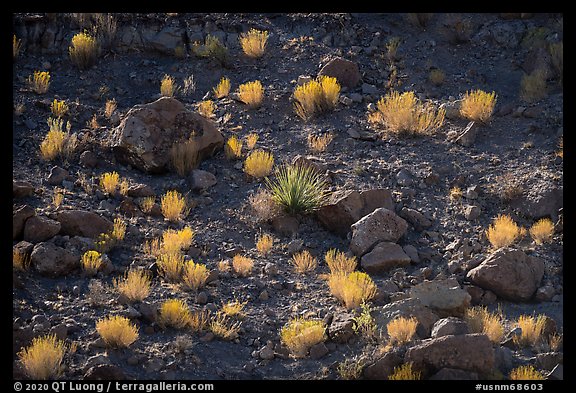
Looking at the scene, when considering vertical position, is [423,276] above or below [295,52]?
below

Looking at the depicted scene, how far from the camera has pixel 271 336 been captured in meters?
9.15

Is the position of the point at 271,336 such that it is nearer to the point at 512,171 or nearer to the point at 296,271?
the point at 296,271

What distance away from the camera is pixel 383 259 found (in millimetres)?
10391

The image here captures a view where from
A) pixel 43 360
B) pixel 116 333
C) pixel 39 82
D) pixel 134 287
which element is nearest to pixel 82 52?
pixel 39 82

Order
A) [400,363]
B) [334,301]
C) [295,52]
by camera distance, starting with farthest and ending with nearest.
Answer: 1. [295,52]
2. [334,301]
3. [400,363]

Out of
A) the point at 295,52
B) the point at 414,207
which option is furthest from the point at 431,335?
the point at 295,52

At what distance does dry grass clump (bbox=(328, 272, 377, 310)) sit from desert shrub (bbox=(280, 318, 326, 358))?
0.69 m

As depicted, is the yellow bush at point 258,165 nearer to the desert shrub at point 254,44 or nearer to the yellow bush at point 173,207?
the yellow bush at point 173,207

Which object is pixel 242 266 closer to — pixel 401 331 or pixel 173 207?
pixel 173 207

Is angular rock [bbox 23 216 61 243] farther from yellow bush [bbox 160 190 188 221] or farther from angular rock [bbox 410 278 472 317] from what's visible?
angular rock [bbox 410 278 472 317]

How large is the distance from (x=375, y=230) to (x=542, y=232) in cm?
245

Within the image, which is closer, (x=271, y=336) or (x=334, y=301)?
(x=271, y=336)
